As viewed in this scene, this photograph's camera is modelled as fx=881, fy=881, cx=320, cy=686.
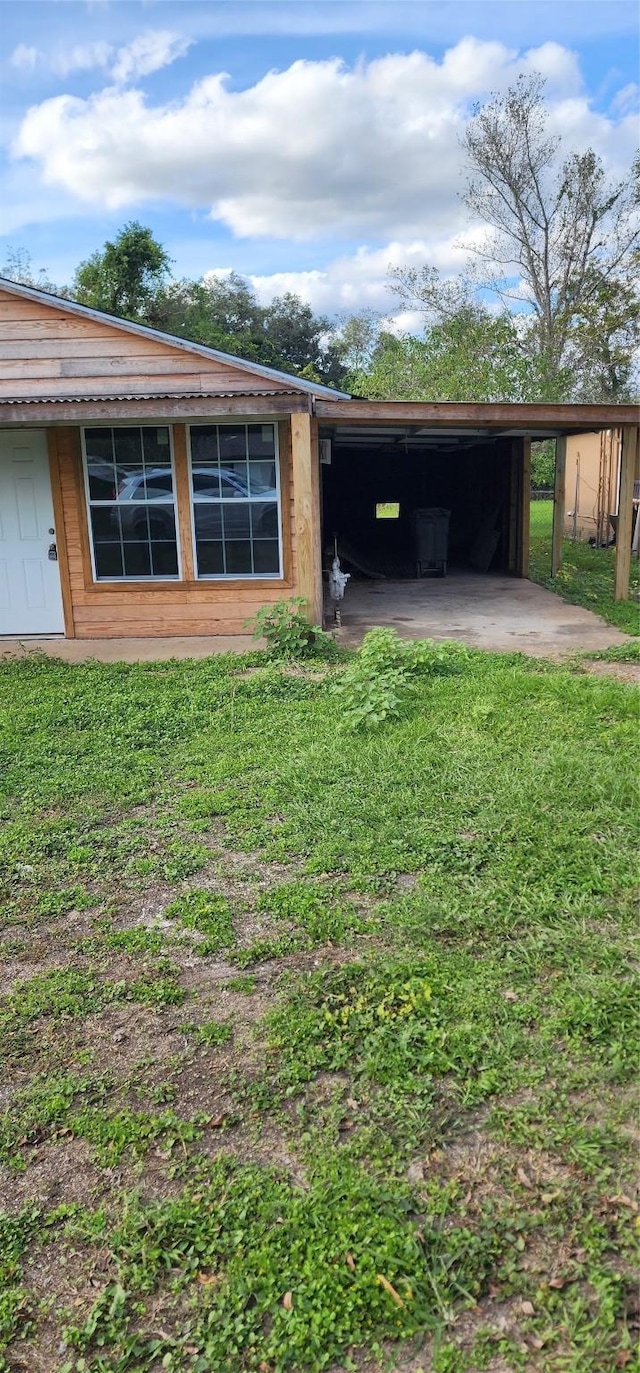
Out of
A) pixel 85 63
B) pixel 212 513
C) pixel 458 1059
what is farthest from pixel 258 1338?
pixel 85 63

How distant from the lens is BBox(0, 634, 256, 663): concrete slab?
322 inches

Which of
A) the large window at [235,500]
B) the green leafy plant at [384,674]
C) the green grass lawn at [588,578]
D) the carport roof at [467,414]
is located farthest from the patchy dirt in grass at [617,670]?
the large window at [235,500]

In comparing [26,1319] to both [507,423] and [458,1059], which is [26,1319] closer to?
[458,1059]

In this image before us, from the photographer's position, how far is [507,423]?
892cm

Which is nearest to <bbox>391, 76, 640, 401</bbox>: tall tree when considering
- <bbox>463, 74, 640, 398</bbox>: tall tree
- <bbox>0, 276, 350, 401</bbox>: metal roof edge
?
<bbox>463, 74, 640, 398</bbox>: tall tree

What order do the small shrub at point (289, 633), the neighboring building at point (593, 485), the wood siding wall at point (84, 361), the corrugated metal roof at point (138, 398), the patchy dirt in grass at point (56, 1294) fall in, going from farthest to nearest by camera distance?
the neighboring building at point (593, 485) < the wood siding wall at point (84, 361) < the corrugated metal roof at point (138, 398) < the small shrub at point (289, 633) < the patchy dirt in grass at point (56, 1294)

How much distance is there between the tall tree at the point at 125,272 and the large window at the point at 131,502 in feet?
63.6

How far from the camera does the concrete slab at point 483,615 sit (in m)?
8.28

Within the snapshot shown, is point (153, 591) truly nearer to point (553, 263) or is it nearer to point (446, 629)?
point (446, 629)

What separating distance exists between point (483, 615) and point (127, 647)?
157 inches

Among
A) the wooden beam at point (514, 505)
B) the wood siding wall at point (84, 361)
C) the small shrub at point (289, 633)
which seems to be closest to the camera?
the small shrub at point (289, 633)

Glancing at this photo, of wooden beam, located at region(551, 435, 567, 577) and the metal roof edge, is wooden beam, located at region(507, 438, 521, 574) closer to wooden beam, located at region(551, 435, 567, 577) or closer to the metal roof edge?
wooden beam, located at region(551, 435, 567, 577)

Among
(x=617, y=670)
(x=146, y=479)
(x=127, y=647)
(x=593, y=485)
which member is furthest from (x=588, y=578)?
(x=593, y=485)

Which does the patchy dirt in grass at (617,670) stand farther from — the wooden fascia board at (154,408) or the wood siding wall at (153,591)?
the wooden fascia board at (154,408)
